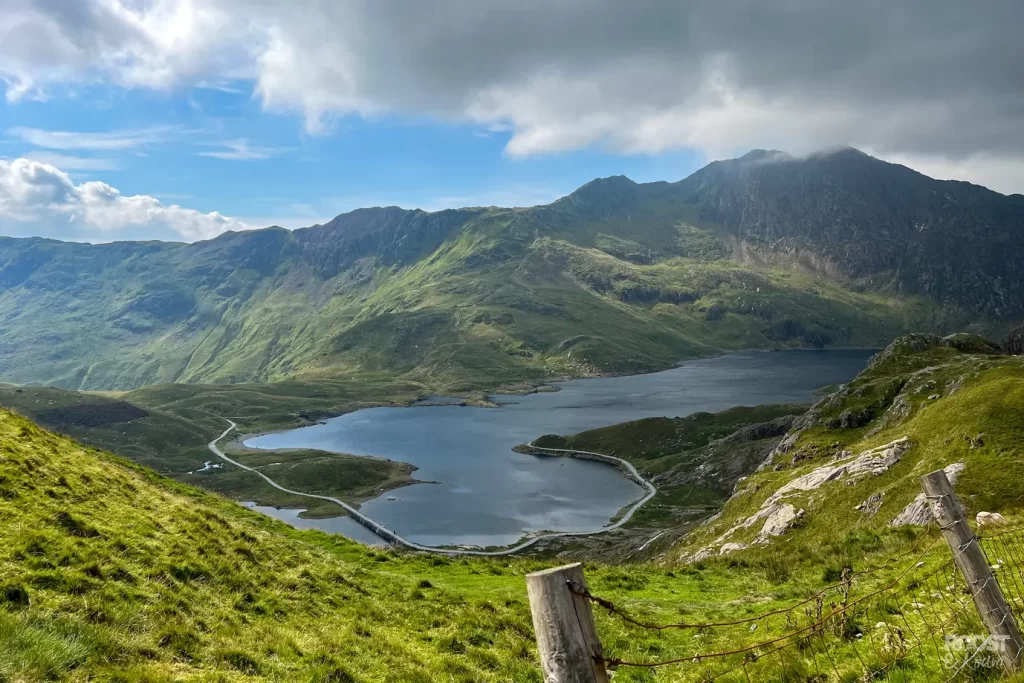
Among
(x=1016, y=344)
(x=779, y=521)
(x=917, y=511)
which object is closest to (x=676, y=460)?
(x=779, y=521)

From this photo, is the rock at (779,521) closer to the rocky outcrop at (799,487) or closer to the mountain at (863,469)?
the rocky outcrop at (799,487)

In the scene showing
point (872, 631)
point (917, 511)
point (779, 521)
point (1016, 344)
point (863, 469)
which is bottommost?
point (779, 521)

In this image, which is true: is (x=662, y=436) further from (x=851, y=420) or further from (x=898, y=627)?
(x=898, y=627)

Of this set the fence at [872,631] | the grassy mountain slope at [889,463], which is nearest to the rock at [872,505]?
the grassy mountain slope at [889,463]

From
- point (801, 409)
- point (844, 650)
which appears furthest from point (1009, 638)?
point (801, 409)

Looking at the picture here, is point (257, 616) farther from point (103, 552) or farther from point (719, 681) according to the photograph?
point (719, 681)

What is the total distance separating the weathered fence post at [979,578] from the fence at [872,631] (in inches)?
0.6

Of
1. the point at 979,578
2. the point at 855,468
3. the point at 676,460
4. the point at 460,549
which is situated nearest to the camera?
the point at 979,578

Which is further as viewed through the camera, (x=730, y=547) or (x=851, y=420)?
(x=851, y=420)

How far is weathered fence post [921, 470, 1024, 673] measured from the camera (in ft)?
28.1

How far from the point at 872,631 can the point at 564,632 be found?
388 inches

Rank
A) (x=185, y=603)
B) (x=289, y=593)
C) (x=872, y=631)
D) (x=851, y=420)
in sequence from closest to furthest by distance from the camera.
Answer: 1. (x=872, y=631)
2. (x=185, y=603)
3. (x=289, y=593)
4. (x=851, y=420)

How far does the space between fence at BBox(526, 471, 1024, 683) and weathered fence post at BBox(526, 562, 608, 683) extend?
0.04ft

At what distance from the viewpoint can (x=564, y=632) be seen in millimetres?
6508
